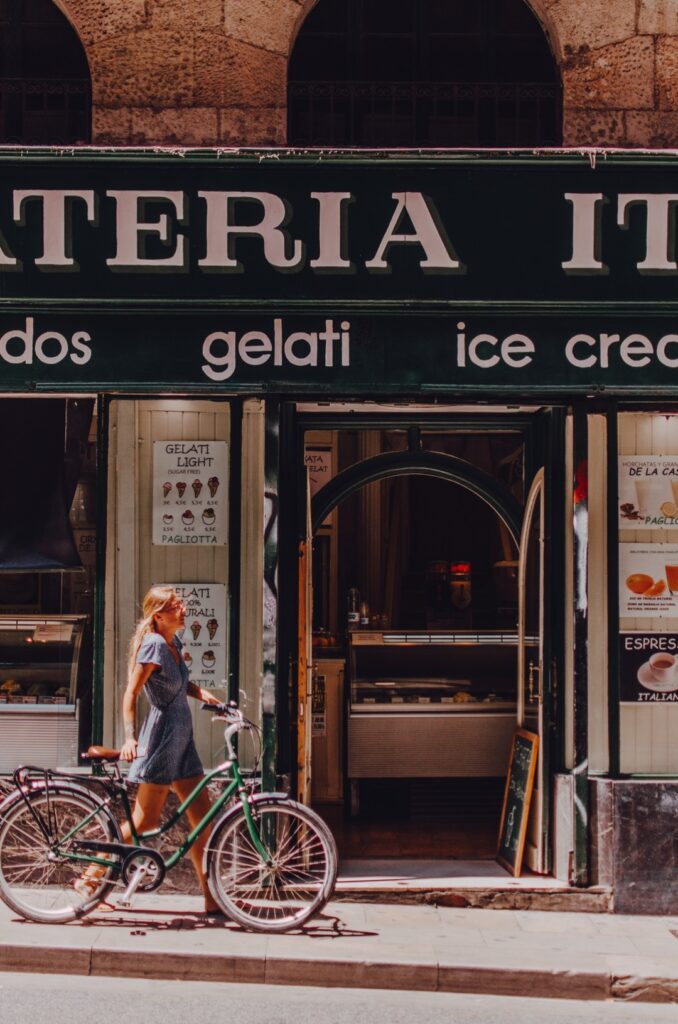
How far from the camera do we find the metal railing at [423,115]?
850 centimetres

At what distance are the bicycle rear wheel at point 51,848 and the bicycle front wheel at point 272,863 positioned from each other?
2.08 ft

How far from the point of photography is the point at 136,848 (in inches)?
269

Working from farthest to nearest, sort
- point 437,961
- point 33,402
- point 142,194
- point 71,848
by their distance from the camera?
point 33,402, point 142,194, point 71,848, point 437,961

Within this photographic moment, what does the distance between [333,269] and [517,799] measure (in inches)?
147

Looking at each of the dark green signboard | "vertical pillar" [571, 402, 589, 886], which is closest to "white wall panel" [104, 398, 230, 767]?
the dark green signboard

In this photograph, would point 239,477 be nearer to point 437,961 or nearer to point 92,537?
point 92,537

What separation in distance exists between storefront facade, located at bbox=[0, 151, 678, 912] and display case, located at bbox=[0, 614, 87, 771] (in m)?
0.45

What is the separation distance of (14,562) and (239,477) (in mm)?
1611

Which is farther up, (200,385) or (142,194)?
(142,194)

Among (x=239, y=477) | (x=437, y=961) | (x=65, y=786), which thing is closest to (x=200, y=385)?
(x=239, y=477)

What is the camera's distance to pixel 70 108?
27.9 ft

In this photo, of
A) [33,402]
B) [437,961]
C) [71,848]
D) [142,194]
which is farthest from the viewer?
[33,402]

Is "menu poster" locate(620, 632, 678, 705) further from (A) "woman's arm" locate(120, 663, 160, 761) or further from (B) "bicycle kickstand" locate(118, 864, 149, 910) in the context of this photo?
(B) "bicycle kickstand" locate(118, 864, 149, 910)

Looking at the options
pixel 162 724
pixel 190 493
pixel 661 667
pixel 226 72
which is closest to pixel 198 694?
pixel 162 724
